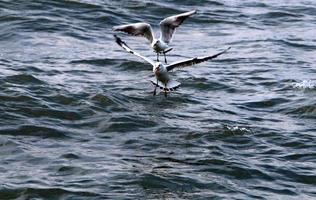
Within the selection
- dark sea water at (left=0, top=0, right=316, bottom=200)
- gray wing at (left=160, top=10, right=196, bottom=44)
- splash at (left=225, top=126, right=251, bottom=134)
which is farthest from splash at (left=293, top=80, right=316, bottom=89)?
splash at (left=225, top=126, right=251, bottom=134)

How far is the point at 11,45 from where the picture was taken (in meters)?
19.7

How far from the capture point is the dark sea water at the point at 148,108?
12578 millimetres

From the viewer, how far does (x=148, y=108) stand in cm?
1609

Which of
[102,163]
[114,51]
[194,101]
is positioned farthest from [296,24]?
[102,163]

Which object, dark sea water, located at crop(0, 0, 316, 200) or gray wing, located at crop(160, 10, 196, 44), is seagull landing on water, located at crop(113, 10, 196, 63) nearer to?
gray wing, located at crop(160, 10, 196, 44)

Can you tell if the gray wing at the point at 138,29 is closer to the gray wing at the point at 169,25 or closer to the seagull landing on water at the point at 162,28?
the seagull landing on water at the point at 162,28

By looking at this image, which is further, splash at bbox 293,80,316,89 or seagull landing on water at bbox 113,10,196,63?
splash at bbox 293,80,316,89

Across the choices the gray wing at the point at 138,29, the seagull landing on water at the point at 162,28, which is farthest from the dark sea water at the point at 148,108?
the gray wing at the point at 138,29

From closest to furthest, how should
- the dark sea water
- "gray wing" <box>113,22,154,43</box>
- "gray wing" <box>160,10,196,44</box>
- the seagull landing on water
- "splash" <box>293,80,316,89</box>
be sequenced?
1. the dark sea water
2. the seagull landing on water
3. "gray wing" <box>113,22,154,43</box>
4. "gray wing" <box>160,10,196,44</box>
5. "splash" <box>293,80,316,89</box>

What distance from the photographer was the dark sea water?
41.3 ft

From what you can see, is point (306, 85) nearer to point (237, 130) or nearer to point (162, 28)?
point (162, 28)

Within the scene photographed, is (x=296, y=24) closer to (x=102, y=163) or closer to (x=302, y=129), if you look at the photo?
(x=302, y=129)

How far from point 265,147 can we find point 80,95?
3.83 m

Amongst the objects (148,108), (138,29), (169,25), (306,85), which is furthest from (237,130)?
(306,85)
